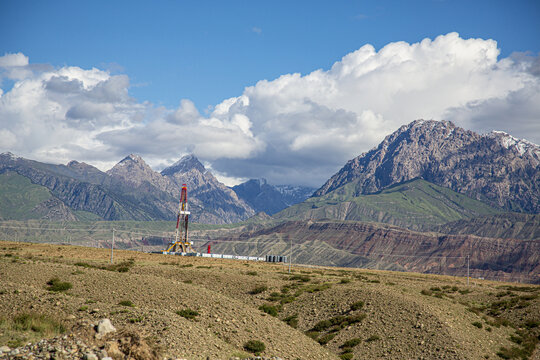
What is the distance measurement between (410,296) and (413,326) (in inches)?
358

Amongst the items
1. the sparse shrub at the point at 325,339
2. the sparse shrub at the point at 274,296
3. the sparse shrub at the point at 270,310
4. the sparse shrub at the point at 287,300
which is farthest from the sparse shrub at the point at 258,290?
the sparse shrub at the point at 325,339

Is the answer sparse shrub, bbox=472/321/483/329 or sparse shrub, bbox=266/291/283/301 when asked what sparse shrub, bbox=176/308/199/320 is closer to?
sparse shrub, bbox=266/291/283/301

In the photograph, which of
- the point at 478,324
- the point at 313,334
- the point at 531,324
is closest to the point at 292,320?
the point at 313,334

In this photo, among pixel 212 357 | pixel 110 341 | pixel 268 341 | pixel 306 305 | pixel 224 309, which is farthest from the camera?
pixel 306 305

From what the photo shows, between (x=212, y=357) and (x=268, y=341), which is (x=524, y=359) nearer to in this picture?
(x=268, y=341)

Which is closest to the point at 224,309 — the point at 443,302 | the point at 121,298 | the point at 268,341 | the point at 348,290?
the point at 268,341

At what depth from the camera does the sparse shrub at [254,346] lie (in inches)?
1363

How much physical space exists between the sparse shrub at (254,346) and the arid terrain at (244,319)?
164 mm

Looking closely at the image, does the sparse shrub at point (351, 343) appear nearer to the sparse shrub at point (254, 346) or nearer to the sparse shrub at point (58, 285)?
the sparse shrub at point (254, 346)

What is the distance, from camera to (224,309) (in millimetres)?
41469

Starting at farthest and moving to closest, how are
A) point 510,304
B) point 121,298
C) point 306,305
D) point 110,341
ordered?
point 510,304 < point 306,305 < point 121,298 < point 110,341

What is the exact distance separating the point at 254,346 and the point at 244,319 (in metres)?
5.14

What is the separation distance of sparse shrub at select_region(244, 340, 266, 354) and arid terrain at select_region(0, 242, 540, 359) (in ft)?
0.54

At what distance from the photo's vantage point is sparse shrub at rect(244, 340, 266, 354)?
34625 mm
